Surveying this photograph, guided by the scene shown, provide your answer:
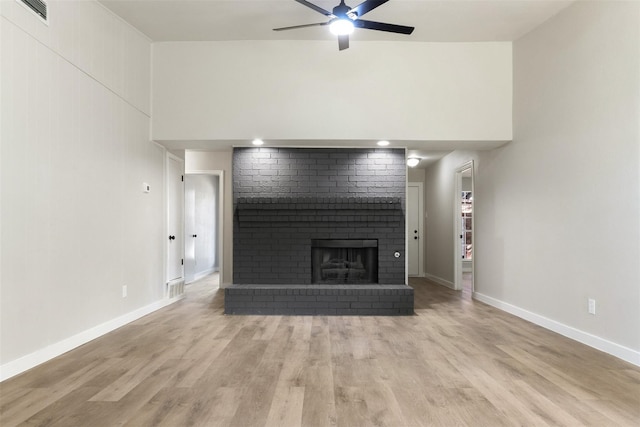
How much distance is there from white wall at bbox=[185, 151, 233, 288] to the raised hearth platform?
6.20 feet

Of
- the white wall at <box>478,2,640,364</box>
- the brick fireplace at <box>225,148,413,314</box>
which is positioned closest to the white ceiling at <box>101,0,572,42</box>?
the white wall at <box>478,2,640,364</box>

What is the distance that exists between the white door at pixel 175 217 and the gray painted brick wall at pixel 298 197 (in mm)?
964

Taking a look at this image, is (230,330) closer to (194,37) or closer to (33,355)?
(33,355)

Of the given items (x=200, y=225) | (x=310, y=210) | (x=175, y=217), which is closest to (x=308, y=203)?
(x=310, y=210)

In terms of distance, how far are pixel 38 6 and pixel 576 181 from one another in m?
4.77

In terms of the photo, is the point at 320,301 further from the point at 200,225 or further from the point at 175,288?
the point at 200,225

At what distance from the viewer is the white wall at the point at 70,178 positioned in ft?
7.88

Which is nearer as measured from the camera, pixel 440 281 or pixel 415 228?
pixel 440 281

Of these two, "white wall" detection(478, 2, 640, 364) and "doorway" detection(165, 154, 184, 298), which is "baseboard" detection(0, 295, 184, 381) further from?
"white wall" detection(478, 2, 640, 364)

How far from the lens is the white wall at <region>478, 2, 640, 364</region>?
2773 millimetres

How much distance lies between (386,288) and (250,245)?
1.84 m

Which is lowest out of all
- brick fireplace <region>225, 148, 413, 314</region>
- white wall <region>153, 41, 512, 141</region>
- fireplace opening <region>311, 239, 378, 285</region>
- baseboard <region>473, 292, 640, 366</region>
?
baseboard <region>473, 292, 640, 366</region>

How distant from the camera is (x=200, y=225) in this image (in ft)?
23.9

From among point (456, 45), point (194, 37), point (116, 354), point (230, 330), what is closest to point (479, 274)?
point (456, 45)
